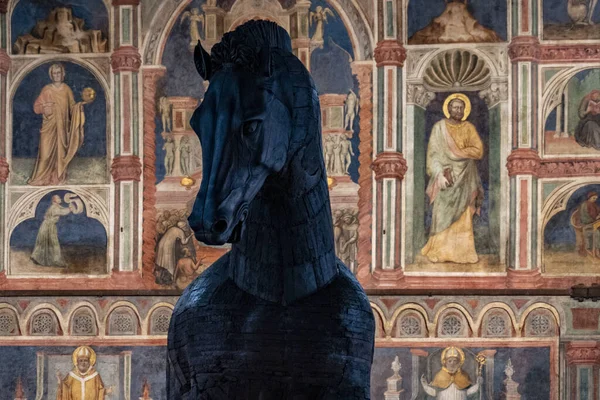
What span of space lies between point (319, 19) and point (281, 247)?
1370 centimetres

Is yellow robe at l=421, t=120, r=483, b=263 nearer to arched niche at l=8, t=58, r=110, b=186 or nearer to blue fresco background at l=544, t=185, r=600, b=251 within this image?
blue fresco background at l=544, t=185, r=600, b=251

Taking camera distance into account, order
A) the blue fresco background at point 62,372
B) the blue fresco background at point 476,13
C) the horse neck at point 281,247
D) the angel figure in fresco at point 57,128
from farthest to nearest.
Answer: the angel figure in fresco at point 57,128 → the blue fresco background at point 476,13 → the blue fresco background at point 62,372 → the horse neck at point 281,247

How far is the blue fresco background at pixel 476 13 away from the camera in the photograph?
18.1 m

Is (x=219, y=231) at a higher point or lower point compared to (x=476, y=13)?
lower

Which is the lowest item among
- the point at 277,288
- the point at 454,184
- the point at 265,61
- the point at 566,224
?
the point at 566,224

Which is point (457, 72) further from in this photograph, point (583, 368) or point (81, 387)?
point (81, 387)

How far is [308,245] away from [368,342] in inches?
16.2

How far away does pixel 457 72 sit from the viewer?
18.0 meters

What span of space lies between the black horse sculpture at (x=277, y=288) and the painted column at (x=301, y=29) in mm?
13296

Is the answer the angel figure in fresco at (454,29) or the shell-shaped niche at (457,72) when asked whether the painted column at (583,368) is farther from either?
the angel figure in fresco at (454,29)

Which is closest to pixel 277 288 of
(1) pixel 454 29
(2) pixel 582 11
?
(1) pixel 454 29

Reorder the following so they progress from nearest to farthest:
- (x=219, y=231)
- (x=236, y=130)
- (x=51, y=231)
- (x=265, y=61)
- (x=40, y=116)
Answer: (x=219, y=231) < (x=236, y=130) < (x=265, y=61) < (x=51, y=231) < (x=40, y=116)

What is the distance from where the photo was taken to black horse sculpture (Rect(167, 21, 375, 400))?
14.7 ft

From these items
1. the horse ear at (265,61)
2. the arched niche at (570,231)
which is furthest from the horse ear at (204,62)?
the arched niche at (570,231)
